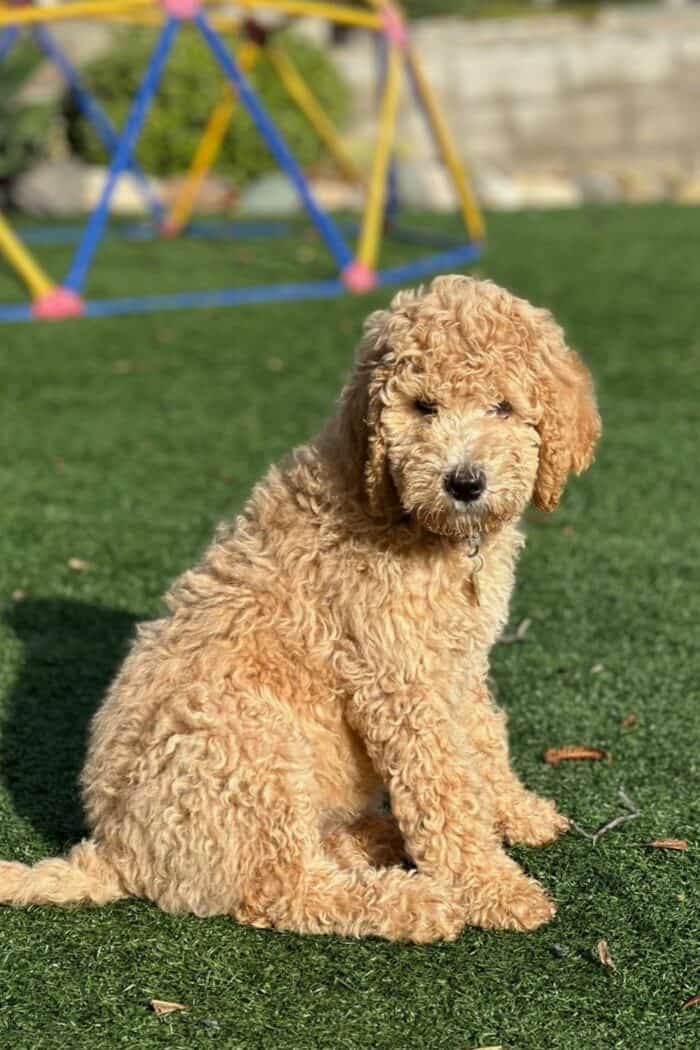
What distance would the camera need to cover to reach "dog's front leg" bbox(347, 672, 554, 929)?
12.2ft

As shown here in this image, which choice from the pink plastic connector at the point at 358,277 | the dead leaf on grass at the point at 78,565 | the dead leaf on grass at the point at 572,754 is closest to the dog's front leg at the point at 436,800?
the dead leaf on grass at the point at 572,754

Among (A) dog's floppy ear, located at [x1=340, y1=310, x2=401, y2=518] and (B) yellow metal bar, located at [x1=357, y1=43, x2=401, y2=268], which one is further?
(B) yellow metal bar, located at [x1=357, y1=43, x2=401, y2=268]

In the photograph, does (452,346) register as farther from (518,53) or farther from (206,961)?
(518,53)

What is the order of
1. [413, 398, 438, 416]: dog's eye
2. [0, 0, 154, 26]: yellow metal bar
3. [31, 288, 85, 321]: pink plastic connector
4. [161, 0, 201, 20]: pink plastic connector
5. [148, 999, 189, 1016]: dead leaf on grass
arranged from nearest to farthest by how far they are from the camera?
[148, 999, 189, 1016]: dead leaf on grass, [413, 398, 438, 416]: dog's eye, [0, 0, 154, 26]: yellow metal bar, [161, 0, 201, 20]: pink plastic connector, [31, 288, 85, 321]: pink plastic connector

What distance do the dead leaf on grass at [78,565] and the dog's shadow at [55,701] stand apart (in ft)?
1.25

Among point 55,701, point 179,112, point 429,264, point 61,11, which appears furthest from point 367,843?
point 179,112

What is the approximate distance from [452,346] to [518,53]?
20449 millimetres

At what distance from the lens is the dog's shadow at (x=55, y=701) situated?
438 centimetres

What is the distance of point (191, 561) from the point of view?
636cm

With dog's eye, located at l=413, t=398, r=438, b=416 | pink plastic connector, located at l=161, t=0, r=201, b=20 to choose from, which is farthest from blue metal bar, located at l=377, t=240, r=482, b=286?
dog's eye, located at l=413, t=398, r=438, b=416

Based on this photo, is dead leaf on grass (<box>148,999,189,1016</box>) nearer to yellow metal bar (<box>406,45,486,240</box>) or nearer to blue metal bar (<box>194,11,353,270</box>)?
blue metal bar (<box>194,11,353,270</box>)

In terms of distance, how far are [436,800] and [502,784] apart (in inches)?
22.3

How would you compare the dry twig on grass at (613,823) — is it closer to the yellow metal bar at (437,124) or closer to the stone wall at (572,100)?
the yellow metal bar at (437,124)

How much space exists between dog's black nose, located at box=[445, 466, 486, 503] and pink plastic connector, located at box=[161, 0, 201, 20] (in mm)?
7920
